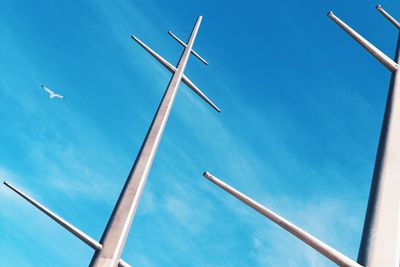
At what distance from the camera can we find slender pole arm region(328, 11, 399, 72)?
6543 mm

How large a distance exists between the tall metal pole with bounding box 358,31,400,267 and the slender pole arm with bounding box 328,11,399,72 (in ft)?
5.45

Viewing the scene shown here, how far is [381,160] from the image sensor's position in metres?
4.74

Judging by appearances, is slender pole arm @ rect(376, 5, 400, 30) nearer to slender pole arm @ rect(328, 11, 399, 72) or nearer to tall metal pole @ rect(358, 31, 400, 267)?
slender pole arm @ rect(328, 11, 399, 72)

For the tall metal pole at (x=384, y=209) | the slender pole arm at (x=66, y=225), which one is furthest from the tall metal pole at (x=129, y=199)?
the tall metal pole at (x=384, y=209)

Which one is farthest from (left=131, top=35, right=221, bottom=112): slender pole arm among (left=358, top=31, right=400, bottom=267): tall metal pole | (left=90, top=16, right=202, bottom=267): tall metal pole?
(left=358, top=31, right=400, bottom=267): tall metal pole

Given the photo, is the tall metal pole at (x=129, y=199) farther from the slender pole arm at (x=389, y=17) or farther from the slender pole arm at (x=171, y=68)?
the slender pole arm at (x=389, y=17)

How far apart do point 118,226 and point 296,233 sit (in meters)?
4.04

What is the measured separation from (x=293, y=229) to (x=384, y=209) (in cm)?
98

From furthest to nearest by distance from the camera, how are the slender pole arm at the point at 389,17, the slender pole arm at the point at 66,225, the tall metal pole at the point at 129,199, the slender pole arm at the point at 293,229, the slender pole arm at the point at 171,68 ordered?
the slender pole arm at the point at 171,68, the slender pole arm at the point at 389,17, the slender pole arm at the point at 66,225, the tall metal pole at the point at 129,199, the slender pole arm at the point at 293,229

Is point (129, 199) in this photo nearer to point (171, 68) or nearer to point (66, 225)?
point (66, 225)

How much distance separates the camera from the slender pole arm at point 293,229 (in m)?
3.79

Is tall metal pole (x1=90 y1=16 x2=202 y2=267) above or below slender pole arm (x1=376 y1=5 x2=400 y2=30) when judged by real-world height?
below

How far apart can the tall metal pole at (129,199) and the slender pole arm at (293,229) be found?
125 inches

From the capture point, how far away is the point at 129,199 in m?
7.73
